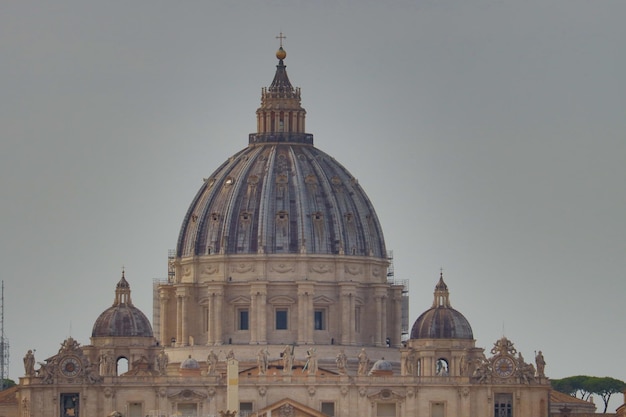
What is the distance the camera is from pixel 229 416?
6678 inches

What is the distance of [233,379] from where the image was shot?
17812 centimetres

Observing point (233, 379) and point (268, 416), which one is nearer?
point (233, 379)

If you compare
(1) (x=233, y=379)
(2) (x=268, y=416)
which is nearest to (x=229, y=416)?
(1) (x=233, y=379)

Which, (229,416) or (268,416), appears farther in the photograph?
(268,416)

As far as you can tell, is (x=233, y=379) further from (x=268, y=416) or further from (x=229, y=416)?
(x=268, y=416)

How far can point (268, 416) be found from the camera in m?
198

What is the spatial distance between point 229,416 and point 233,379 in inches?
340

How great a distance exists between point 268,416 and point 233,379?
20.7m

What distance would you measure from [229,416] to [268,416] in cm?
2899
